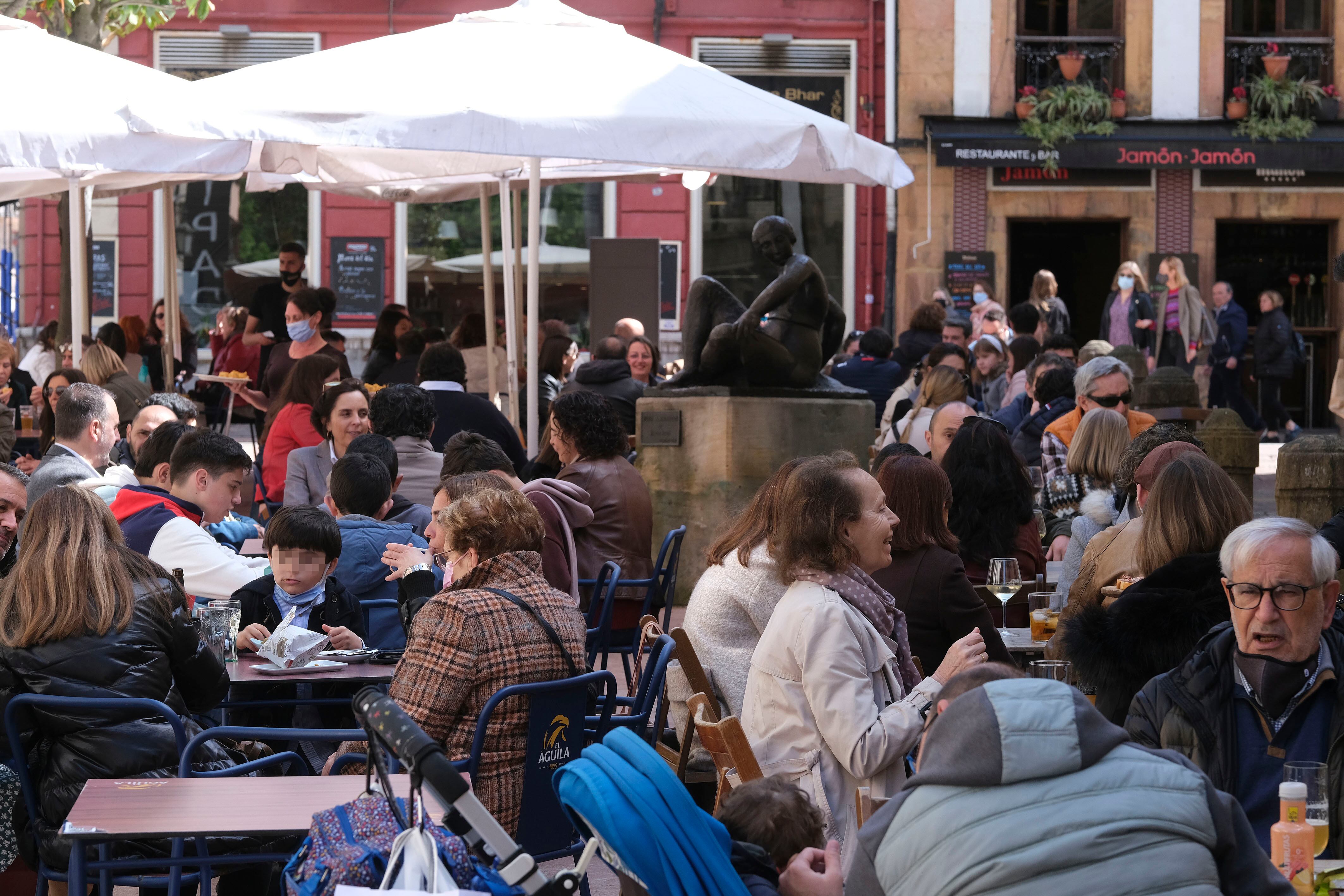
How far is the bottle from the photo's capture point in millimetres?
3018

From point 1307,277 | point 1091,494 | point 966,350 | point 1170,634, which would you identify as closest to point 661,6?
point 1307,277

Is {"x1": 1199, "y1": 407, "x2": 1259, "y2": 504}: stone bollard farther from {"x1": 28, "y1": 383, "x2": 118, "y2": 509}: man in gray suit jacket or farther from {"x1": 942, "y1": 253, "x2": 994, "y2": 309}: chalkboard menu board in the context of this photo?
{"x1": 942, "y1": 253, "x2": 994, "y2": 309}: chalkboard menu board

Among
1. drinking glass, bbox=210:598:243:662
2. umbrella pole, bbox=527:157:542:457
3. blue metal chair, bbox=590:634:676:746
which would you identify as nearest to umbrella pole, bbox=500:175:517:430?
umbrella pole, bbox=527:157:542:457

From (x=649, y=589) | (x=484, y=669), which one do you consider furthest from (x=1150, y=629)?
(x=649, y=589)

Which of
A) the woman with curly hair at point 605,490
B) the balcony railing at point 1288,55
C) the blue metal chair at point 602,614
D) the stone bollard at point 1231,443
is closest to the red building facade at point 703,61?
the balcony railing at point 1288,55

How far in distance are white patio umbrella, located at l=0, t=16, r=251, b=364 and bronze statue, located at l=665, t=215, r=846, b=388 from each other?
2.94m

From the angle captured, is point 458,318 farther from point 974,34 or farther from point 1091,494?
point 1091,494

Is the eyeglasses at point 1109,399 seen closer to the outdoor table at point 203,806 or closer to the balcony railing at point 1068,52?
the outdoor table at point 203,806

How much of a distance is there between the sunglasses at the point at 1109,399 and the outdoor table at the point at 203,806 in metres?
5.70

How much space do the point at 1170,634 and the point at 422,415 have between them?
13.6ft

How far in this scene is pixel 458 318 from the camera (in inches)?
829

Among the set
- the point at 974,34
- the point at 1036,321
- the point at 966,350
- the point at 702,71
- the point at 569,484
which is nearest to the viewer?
the point at 569,484

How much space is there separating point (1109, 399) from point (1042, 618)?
3193mm

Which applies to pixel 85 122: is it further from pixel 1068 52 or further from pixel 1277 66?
pixel 1277 66
